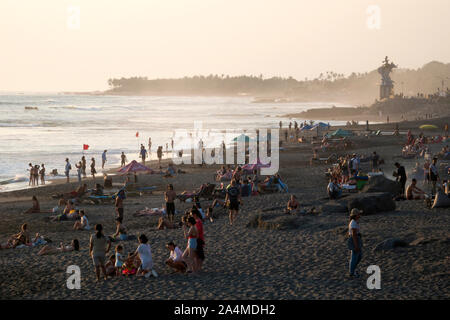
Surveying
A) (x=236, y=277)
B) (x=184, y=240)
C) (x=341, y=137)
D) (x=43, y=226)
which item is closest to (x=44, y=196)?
(x=43, y=226)

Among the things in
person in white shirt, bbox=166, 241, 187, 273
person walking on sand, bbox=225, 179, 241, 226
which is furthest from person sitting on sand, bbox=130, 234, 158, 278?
person walking on sand, bbox=225, 179, 241, 226

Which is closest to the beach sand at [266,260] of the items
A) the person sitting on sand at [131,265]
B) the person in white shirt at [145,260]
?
the person in white shirt at [145,260]

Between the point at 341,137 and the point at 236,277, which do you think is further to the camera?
the point at 341,137

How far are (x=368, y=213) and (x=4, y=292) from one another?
9.50m

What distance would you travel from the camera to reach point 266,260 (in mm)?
12594

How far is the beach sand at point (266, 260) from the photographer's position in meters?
10.5

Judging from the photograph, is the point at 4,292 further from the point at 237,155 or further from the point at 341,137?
the point at 341,137

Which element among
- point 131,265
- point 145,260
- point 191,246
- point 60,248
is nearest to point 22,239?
point 60,248

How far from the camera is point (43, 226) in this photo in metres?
17.9

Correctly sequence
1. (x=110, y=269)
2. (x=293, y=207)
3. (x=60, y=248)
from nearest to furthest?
(x=110, y=269), (x=60, y=248), (x=293, y=207)

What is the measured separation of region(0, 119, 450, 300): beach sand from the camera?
1055 cm

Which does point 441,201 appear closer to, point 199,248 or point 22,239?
point 199,248

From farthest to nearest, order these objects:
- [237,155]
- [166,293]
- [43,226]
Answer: [237,155]
[43,226]
[166,293]
